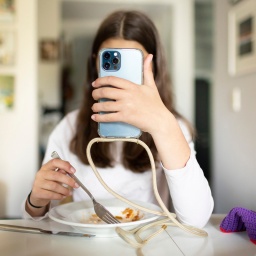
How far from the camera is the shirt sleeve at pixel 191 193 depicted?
0.65m

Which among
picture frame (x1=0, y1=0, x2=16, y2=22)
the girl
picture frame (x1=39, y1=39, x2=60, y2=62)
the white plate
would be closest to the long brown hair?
the girl

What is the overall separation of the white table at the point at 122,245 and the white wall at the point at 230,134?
0.68 metres

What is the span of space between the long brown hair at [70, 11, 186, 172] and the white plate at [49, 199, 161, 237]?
0.70ft

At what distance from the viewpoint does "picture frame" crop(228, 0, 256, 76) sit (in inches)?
52.2

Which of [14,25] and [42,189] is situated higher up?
[14,25]

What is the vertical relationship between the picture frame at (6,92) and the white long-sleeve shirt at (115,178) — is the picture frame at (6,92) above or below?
above

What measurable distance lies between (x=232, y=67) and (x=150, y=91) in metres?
1.06

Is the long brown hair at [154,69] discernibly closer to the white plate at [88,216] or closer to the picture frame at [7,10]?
the white plate at [88,216]

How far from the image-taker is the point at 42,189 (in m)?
0.72

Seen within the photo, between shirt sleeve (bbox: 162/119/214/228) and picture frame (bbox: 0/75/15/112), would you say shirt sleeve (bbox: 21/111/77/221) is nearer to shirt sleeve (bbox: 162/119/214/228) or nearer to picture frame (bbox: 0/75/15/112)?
shirt sleeve (bbox: 162/119/214/228)

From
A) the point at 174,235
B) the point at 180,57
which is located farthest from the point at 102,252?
the point at 180,57

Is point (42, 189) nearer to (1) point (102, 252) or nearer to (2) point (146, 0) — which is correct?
(1) point (102, 252)

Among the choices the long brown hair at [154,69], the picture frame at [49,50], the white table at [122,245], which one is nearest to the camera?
the white table at [122,245]

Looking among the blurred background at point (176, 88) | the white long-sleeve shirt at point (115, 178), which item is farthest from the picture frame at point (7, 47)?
the white long-sleeve shirt at point (115, 178)
